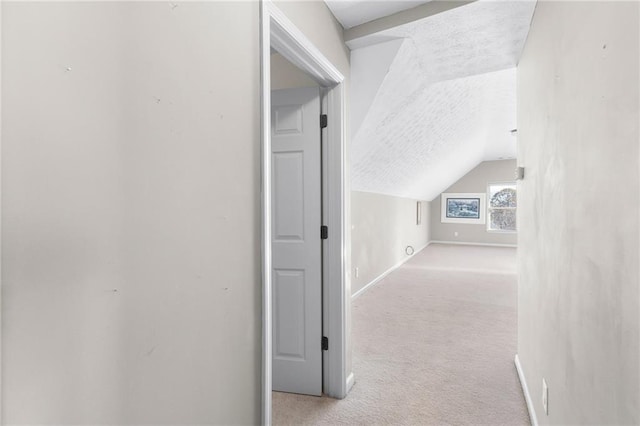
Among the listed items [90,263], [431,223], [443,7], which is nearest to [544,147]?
[443,7]

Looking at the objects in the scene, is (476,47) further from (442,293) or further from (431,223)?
(431,223)

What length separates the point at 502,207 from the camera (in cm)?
967

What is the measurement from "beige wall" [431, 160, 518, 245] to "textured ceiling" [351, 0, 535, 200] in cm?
275

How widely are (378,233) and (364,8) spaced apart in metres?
4.10

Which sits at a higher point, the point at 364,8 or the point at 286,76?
the point at 364,8

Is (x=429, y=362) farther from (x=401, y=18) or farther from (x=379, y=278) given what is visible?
(x=379, y=278)

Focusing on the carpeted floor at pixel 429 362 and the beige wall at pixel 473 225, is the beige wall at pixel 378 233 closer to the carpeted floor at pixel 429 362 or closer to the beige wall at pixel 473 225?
the carpeted floor at pixel 429 362

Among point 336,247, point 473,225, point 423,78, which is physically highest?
point 423,78

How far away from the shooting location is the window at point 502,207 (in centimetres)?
953

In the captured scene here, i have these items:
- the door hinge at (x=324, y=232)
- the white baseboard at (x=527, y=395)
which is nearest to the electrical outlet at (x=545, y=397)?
the white baseboard at (x=527, y=395)

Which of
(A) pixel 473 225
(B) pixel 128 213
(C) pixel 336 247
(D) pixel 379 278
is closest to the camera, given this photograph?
(B) pixel 128 213

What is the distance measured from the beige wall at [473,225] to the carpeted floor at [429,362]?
5.21 metres

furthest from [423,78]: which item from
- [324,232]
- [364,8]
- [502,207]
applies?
[502,207]

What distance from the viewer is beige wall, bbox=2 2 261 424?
0.61 meters
